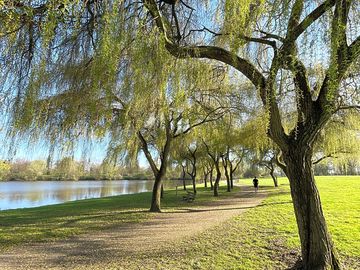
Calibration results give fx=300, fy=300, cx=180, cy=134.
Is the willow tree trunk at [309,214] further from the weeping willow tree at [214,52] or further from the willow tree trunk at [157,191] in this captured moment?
the willow tree trunk at [157,191]

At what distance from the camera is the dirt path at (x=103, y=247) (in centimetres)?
486

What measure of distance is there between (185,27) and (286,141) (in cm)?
208

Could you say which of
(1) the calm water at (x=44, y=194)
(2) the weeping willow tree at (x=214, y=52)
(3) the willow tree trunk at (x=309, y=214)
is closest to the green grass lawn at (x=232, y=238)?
(3) the willow tree trunk at (x=309, y=214)

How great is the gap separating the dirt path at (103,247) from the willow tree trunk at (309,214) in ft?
8.76

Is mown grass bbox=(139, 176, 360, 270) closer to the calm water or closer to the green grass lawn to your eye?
the green grass lawn

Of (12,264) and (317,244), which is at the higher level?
(317,244)

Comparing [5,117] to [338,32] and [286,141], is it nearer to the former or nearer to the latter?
[286,141]

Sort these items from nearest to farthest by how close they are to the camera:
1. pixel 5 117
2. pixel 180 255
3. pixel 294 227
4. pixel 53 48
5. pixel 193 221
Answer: pixel 53 48, pixel 5 117, pixel 180 255, pixel 294 227, pixel 193 221

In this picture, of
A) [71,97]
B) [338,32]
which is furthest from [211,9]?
[71,97]

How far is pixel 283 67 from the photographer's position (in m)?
3.04

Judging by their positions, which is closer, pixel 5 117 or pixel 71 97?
pixel 5 117

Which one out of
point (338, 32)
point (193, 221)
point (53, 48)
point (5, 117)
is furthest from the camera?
point (193, 221)

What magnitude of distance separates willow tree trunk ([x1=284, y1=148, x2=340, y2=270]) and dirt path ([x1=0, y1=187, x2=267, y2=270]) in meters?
2.67

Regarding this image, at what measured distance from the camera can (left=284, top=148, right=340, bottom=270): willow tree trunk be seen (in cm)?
360
